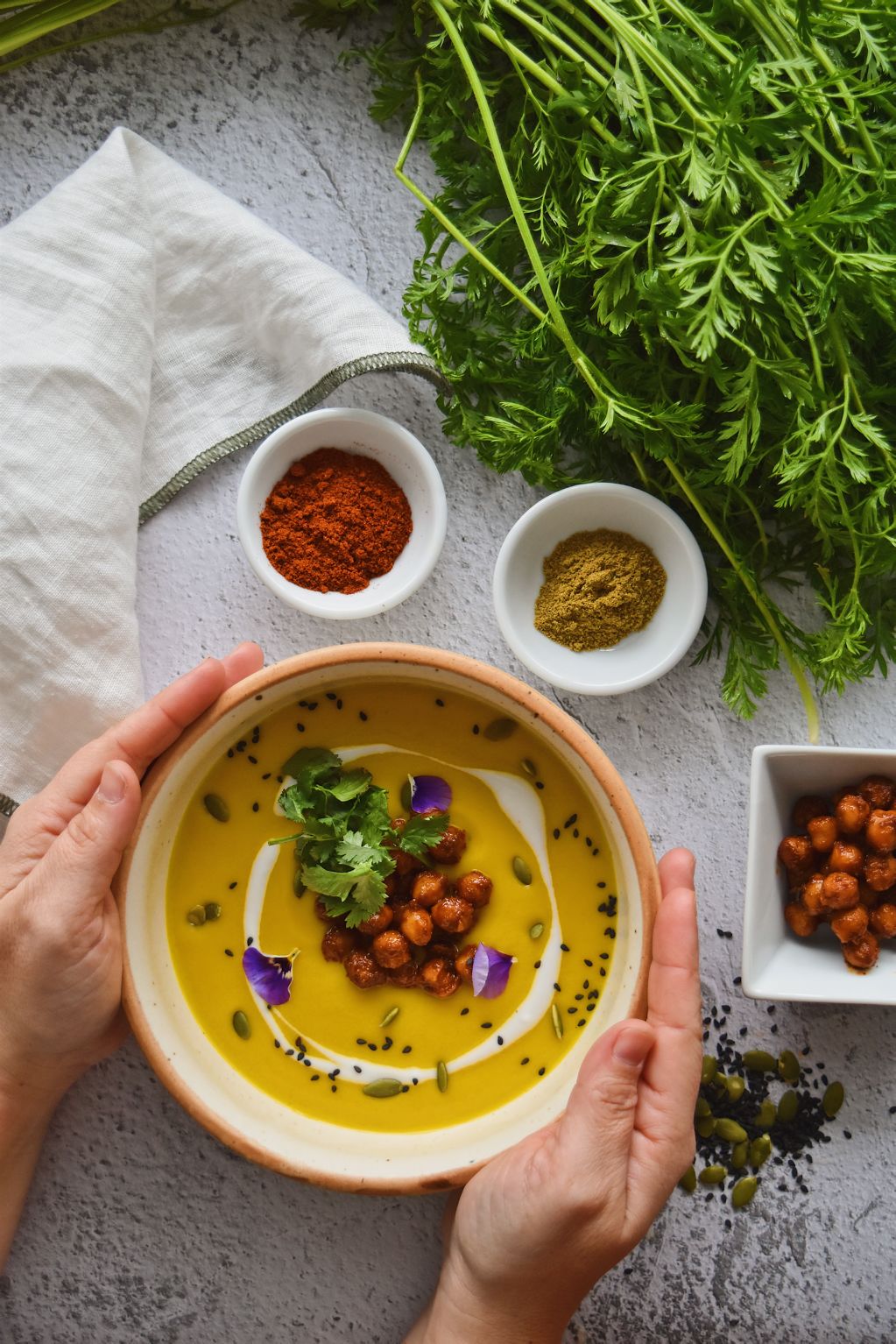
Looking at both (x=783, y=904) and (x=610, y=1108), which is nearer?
(x=610, y=1108)

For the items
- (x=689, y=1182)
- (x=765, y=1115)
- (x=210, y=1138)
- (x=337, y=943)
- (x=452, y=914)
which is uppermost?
(x=452, y=914)

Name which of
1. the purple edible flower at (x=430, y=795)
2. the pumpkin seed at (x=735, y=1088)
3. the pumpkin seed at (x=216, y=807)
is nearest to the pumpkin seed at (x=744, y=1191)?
the pumpkin seed at (x=735, y=1088)

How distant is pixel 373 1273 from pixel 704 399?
1.52 m

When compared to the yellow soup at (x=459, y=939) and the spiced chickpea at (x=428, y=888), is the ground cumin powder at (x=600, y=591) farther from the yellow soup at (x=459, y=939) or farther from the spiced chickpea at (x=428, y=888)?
the spiced chickpea at (x=428, y=888)

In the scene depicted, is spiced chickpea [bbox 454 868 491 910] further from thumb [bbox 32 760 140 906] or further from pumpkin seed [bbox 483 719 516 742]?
thumb [bbox 32 760 140 906]

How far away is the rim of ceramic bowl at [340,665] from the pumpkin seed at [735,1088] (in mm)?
361

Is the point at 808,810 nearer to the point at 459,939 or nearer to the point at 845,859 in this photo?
the point at 845,859

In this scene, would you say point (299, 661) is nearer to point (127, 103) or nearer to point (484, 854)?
point (484, 854)

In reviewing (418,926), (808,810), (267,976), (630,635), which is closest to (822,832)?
(808,810)

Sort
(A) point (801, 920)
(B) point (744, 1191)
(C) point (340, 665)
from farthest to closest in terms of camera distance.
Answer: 1. (B) point (744, 1191)
2. (A) point (801, 920)
3. (C) point (340, 665)

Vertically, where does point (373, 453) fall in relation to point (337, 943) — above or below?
above

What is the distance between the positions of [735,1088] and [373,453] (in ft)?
3.95

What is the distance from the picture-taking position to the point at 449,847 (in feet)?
4.98

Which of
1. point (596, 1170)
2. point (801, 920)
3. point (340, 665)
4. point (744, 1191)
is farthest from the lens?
point (744, 1191)
